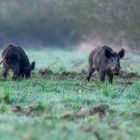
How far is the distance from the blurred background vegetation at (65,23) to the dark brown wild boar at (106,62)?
14026 millimetres

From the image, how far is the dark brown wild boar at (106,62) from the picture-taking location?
1622cm

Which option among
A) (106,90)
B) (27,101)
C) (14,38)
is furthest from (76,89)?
(14,38)

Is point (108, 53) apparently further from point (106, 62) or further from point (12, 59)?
point (12, 59)

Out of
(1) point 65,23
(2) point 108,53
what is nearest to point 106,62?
(2) point 108,53

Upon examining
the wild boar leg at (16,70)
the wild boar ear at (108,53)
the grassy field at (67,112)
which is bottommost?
the wild boar leg at (16,70)

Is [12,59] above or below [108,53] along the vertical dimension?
below

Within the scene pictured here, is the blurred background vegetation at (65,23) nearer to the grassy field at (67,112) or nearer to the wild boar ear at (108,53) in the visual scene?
the wild boar ear at (108,53)

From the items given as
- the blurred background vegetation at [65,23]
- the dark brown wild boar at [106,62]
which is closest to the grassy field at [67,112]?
the dark brown wild boar at [106,62]

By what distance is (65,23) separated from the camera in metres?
33.5

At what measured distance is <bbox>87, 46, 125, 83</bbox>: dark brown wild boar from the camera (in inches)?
639

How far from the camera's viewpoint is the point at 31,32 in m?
34.6

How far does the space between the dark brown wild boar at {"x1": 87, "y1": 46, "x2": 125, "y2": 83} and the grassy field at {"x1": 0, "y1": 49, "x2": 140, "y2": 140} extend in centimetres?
162

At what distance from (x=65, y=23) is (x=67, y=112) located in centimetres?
2393

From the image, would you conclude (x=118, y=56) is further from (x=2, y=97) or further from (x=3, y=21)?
(x=3, y=21)
